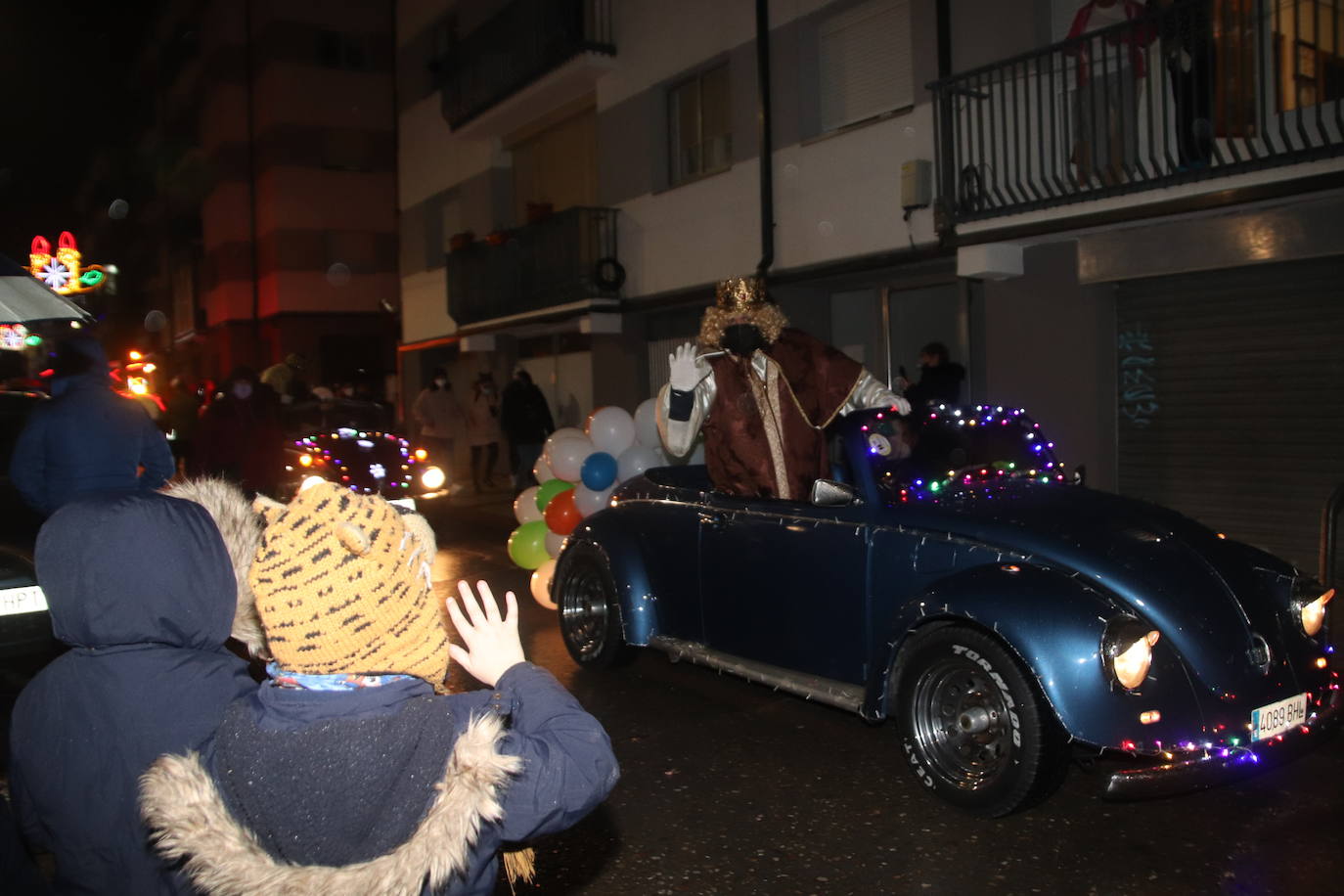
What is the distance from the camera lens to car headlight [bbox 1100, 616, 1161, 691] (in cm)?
368

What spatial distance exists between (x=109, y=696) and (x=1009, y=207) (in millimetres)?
9467

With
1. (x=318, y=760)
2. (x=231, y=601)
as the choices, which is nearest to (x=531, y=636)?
(x=231, y=601)

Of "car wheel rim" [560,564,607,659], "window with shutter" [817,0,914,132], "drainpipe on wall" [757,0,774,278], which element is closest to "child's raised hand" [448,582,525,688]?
"car wheel rim" [560,564,607,659]

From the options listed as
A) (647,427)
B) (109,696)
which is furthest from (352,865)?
(647,427)

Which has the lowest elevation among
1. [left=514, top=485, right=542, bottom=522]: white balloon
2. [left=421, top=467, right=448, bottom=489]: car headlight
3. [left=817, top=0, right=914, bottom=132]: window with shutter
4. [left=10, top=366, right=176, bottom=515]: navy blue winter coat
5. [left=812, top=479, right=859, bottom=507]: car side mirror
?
[left=514, top=485, right=542, bottom=522]: white balloon

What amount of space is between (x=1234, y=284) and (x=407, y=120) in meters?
18.7

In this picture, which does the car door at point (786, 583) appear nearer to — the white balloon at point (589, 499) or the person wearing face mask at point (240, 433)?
the white balloon at point (589, 499)

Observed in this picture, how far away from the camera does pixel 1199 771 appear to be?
3623 millimetres

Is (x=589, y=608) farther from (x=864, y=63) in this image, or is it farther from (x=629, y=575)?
(x=864, y=63)

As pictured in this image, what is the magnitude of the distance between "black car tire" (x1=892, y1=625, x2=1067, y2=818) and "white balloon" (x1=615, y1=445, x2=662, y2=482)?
13.6 ft

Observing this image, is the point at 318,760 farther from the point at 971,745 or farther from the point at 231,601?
the point at 971,745

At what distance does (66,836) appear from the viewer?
1968 mm

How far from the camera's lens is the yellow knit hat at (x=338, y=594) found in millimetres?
1691

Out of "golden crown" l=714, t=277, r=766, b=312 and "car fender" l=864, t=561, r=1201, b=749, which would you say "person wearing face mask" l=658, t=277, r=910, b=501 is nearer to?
"golden crown" l=714, t=277, r=766, b=312
